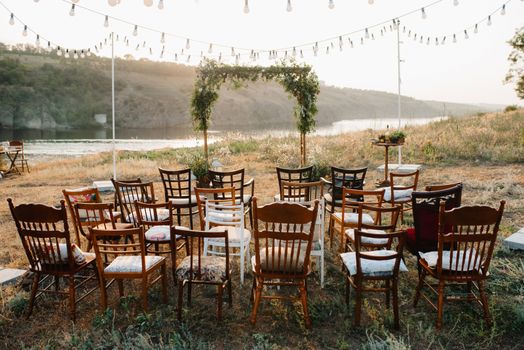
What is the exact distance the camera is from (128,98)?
70062 millimetres

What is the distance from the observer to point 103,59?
78.0 metres

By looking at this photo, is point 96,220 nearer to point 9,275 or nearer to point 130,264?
point 9,275

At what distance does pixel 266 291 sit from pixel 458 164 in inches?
421

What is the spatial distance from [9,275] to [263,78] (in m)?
7.64

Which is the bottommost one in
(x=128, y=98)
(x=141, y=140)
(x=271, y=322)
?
(x=271, y=322)

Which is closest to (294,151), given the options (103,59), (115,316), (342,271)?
(342,271)

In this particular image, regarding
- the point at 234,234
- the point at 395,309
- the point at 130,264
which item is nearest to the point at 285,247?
the point at 395,309

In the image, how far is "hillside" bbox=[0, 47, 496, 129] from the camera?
6019 cm

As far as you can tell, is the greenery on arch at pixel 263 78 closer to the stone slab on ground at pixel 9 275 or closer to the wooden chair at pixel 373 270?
the stone slab on ground at pixel 9 275

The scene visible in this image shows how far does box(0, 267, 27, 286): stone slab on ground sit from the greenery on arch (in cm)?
616

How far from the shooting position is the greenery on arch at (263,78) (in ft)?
34.5

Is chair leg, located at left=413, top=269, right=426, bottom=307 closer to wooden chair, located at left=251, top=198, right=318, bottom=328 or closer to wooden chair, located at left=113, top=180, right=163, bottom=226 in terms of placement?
wooden chair, located at left=251, top=198, right=318, bottom=328

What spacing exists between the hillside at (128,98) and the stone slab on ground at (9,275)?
56.6 m

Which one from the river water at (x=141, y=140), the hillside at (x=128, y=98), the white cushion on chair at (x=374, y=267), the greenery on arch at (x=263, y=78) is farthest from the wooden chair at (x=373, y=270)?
the hillside at (x=128, y=98)
